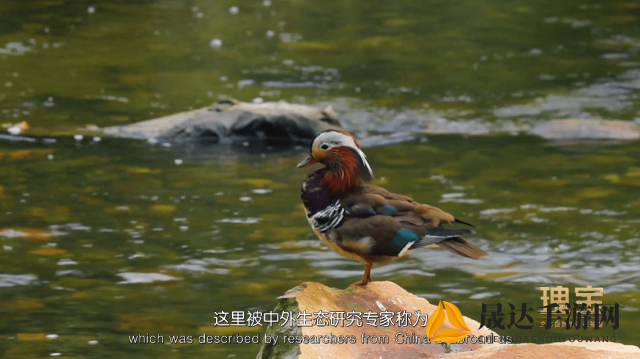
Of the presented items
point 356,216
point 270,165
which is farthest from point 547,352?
point 270,165

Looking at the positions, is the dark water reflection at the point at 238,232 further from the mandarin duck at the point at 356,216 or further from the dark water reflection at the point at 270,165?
the mandarin duck at the point at 356,216

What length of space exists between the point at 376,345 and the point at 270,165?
24.3 feet

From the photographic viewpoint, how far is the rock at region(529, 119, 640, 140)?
45.3ft

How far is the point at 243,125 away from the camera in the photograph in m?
13.9

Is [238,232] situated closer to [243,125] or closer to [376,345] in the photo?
[243,125]

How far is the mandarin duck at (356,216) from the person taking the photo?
5.69 meters

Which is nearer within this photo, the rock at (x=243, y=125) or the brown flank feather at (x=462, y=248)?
the brown flank feather at (x=462, y=248)

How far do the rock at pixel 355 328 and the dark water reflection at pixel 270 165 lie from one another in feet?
6.44

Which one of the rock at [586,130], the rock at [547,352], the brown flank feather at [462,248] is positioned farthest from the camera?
the rock at [586,130]

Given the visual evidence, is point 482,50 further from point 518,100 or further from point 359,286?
point 359,286

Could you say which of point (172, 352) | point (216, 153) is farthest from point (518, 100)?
point (172, 352)

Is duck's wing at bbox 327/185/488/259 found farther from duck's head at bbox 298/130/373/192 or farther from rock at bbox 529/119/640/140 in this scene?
rock at bbox 529/119/640/140

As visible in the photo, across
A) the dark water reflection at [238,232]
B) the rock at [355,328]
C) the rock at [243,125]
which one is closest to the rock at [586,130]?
the dark water reflection at [238,232]

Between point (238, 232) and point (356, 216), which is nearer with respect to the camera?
point (356, 216)
